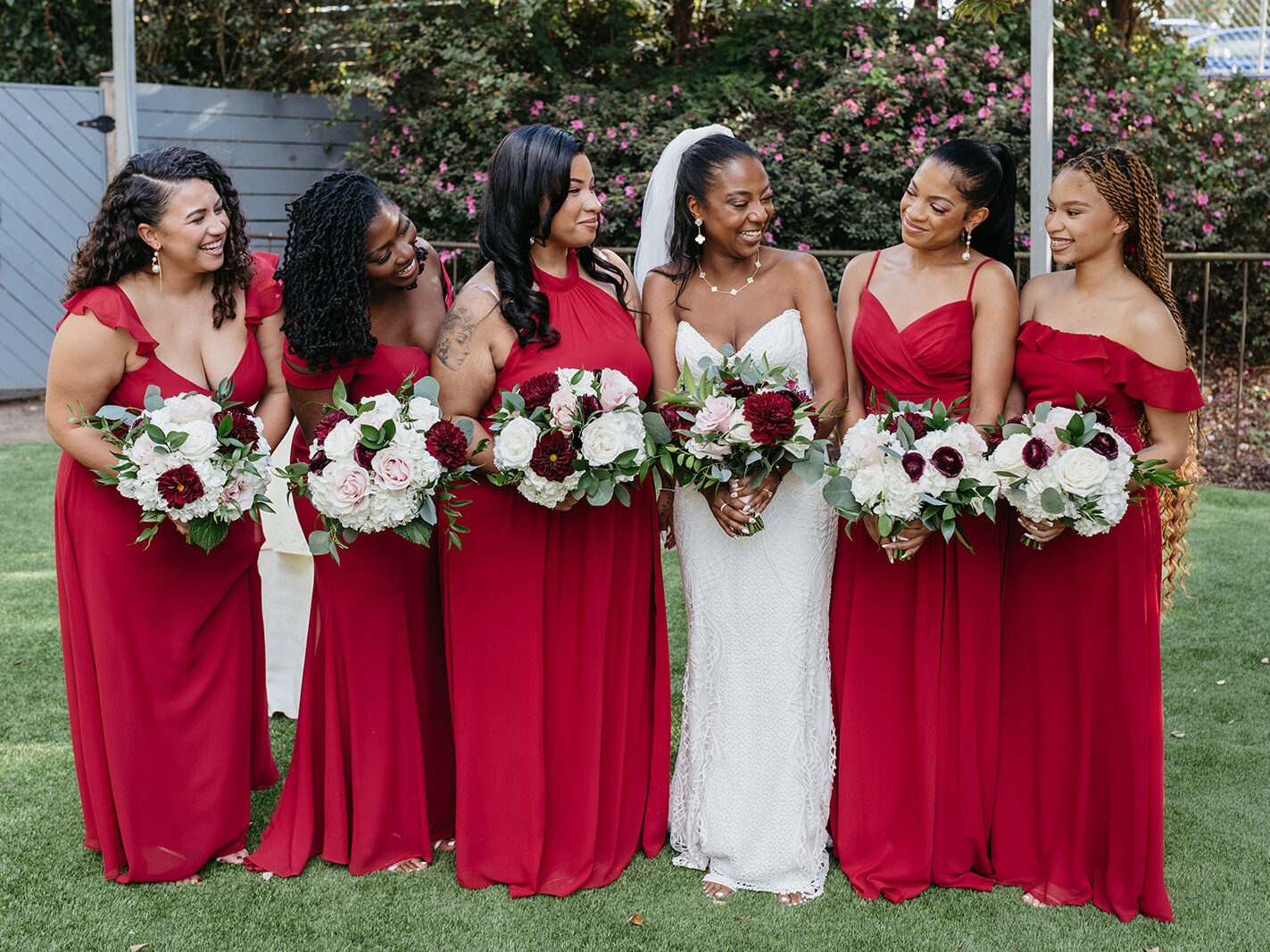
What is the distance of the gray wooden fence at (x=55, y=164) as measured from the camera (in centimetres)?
1178

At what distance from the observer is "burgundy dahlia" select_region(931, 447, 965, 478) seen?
3320 millimetres

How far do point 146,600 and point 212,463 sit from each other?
69 centimetres

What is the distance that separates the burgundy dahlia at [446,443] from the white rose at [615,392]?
0.44 m

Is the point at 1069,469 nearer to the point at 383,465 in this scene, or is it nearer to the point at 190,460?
the point at 383,465

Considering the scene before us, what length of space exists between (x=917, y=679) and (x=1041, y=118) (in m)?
3.24

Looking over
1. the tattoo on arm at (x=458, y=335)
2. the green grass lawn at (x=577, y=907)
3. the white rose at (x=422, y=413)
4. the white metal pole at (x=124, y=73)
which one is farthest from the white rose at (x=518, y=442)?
the white metal pole at (x=124, y=73)

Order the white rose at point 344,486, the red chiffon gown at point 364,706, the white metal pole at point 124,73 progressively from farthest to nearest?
the white metal pole at point 124,73
the red chiffon gown at point 364,706
the white rose at point 344,486

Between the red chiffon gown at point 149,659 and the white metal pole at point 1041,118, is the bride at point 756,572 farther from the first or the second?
the white metal pole at point 1041,118

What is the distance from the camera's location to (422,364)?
397 cm

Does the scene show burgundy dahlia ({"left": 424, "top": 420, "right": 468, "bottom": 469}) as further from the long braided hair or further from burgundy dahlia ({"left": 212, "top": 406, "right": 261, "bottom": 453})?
the long braided hair

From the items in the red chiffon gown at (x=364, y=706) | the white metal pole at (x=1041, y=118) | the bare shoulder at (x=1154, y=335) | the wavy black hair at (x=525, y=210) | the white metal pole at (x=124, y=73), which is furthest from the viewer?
the white metal pole at (x=124, y=73)

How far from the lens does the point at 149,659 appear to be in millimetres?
3869

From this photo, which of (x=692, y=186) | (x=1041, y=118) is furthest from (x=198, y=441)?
(x=1041, y=118)

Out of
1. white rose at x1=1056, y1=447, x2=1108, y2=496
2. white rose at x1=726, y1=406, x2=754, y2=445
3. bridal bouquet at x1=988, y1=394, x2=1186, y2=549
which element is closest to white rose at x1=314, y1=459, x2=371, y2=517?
white rose at x1=726, y1=406, x2=754, y2=445
